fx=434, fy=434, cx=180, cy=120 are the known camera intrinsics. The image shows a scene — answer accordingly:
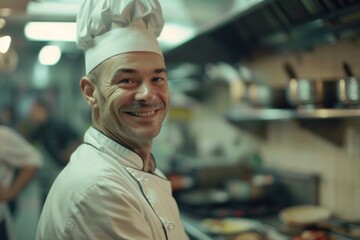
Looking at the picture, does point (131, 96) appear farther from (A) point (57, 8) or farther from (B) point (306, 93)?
(A) point (57, 8)

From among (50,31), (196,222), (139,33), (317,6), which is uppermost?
(50,31)

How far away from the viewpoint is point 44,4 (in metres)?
2.73

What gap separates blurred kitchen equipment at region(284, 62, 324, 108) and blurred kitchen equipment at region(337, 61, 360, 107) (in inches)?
4.2

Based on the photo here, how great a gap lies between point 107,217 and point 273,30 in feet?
6.31

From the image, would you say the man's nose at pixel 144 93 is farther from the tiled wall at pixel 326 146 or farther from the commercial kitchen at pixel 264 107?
the tiled wall at pixel 326 146

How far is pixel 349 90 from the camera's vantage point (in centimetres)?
192

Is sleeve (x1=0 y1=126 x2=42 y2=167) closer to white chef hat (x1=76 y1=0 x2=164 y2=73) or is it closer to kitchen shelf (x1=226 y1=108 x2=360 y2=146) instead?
kitchen shelf (x1=226 y1=108 x2=360 y2=146)

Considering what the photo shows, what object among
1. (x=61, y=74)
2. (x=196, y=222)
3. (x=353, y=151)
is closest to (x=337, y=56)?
(x=353, y=151)

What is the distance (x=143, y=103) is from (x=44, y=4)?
1.78 meters

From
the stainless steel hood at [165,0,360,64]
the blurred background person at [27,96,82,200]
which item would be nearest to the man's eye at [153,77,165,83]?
the stainless steel hood at [165,0,360,64]

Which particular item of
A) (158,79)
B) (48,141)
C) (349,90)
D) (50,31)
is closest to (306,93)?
(349,90)

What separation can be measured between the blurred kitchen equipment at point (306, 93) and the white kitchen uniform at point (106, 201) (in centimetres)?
110

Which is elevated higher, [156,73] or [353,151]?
[156,73]

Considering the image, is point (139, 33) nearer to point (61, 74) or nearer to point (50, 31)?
point (50, 31)
